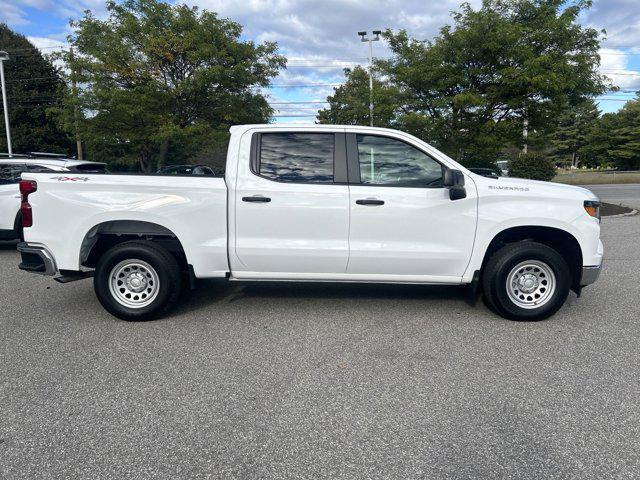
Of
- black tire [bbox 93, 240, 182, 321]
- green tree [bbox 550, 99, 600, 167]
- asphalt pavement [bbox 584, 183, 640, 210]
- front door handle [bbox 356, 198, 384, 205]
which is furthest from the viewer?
green tree [bbox 550, 99, 600, 167]

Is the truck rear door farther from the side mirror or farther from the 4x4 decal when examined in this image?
the 4x4 decal

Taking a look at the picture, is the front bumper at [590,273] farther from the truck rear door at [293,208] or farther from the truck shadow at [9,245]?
the truck shadow at [9,245]

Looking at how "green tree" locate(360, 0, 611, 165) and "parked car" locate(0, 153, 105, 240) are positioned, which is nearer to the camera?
"parked car" locate(0, 153, 105, 240)

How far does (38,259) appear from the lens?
4.75 m

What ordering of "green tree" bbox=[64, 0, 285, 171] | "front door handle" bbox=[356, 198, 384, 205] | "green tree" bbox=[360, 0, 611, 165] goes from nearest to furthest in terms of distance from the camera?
"front door handle" bbox=[356, 198, 384, 205]
"green tree" bbox=[360, 0, 611, 165]
"green tree" bbox=[64, 0, 285, 171]

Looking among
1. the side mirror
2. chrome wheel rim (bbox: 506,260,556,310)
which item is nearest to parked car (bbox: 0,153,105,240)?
the side mirror

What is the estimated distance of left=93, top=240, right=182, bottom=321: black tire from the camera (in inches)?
186

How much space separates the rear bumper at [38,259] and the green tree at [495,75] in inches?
408

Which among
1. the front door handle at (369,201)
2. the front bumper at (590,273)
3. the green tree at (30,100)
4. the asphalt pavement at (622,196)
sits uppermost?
the green tree at (30,100)

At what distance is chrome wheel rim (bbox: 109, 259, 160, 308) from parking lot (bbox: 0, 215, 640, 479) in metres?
0.25

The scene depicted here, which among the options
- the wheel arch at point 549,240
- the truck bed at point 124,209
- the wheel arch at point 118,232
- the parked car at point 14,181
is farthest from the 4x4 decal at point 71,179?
the wheel arch at point 549,240

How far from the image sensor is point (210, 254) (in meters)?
4.73

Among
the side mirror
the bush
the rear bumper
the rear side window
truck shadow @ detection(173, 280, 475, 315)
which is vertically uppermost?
the bush

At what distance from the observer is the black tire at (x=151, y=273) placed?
472 cm
